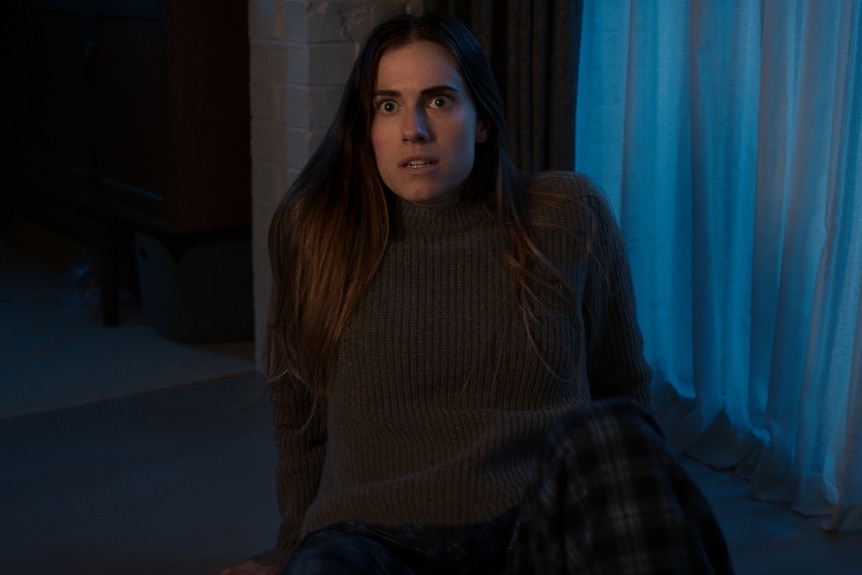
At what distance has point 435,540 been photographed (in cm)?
122

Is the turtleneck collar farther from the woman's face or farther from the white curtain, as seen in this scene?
the white curtain

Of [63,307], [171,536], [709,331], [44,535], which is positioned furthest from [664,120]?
[63,307]

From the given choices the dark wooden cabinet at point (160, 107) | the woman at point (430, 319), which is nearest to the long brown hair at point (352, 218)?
the woman at point (430, 319)

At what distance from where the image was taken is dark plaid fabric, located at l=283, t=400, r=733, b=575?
1033mm

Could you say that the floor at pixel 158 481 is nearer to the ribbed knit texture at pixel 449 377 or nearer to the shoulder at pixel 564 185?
the ribbed knit texture at pixel 449 377

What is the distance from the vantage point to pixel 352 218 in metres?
1.39

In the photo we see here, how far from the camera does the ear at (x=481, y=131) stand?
144cm

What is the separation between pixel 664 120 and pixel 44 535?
143 centimetres

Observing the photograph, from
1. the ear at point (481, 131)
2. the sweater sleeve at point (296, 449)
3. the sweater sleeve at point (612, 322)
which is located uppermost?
the ear at point (481, 131)

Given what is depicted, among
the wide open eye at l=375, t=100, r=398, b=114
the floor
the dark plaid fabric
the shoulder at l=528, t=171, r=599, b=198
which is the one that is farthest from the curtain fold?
the dark plaid fabric

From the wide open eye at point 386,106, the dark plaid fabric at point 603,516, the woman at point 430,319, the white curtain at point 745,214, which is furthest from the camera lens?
the white curtain at point 745,214

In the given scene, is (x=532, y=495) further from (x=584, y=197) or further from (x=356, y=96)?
(x=356, y=96)

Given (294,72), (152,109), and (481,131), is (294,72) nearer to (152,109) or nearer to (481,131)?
(152,109)

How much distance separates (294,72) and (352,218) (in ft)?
4.22
